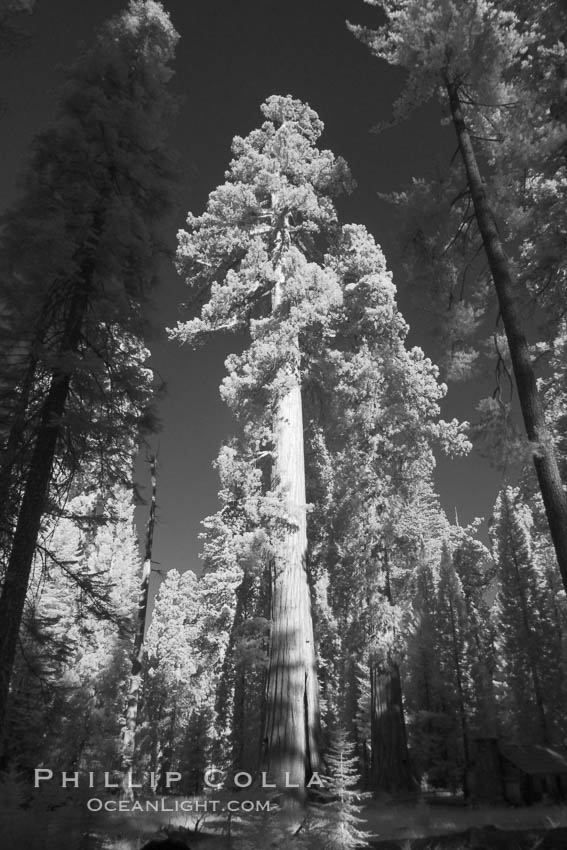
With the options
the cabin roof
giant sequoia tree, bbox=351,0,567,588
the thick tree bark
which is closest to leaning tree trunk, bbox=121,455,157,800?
the thick tree bark

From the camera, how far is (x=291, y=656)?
873 cm

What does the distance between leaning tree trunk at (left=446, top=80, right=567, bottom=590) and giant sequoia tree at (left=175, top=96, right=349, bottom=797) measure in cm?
389

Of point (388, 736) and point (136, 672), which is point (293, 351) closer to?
point (388, 736)

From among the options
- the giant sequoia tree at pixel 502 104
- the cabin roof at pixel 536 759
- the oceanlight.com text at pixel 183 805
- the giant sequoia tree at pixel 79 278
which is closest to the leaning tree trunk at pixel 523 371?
the giant sequoia tree at pixel 502 104

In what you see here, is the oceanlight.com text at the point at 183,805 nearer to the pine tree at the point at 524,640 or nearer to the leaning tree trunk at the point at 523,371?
the leaning tree trunk at the point at 523,371

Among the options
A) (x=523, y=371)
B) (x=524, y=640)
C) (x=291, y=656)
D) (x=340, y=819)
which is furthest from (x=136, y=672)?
(x=524, y=640)

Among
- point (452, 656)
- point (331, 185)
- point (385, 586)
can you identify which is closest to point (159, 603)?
point (452, 656)

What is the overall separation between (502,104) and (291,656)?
10340mm

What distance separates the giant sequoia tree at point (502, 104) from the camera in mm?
8473

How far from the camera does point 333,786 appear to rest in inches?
174

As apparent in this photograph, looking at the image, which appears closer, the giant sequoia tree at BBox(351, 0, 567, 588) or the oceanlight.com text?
the oceanlight.com text

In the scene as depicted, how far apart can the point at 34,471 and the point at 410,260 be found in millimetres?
8404

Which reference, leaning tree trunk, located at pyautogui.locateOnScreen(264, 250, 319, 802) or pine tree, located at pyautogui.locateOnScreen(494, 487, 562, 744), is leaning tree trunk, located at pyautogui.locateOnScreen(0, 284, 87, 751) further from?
pine tree, located at pyautogui.locateOnScreen(494, 487, 562, 744)

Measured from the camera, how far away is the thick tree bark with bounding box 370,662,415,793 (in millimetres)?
11602
